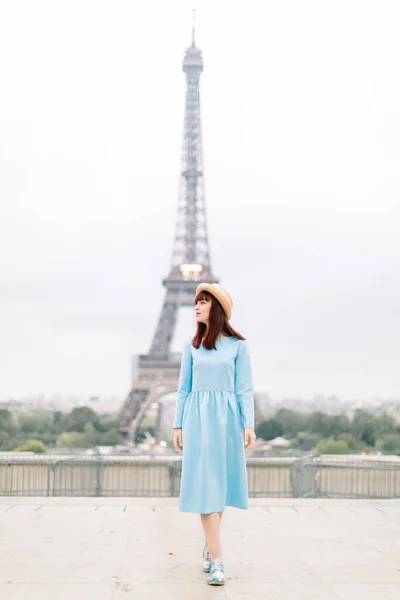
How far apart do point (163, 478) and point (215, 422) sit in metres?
16.8

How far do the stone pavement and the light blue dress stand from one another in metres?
0.45

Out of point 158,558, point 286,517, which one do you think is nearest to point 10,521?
point 158,558

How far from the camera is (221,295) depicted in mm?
4441

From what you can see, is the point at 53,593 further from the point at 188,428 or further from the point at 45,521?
the point at 45,521

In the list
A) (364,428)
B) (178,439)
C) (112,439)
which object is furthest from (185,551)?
(364,428)

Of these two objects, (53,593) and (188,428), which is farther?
(188,428)

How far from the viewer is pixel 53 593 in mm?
3730

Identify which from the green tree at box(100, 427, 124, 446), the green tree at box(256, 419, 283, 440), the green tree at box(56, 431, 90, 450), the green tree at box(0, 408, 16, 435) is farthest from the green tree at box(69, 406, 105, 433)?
the green tree at box(56, 431, 90, 450)

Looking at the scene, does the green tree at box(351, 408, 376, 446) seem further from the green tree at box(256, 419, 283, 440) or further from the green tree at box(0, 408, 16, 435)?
the green tree at box(0, 408, 16, 435)

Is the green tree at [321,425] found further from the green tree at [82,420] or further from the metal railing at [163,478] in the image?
the metal railing at [163,478]

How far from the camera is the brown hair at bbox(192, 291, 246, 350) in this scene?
440 centimetres

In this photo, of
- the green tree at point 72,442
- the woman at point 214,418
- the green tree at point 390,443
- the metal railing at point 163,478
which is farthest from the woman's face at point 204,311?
the green tree at point 390,443

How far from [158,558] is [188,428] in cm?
91

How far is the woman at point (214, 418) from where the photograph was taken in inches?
165
